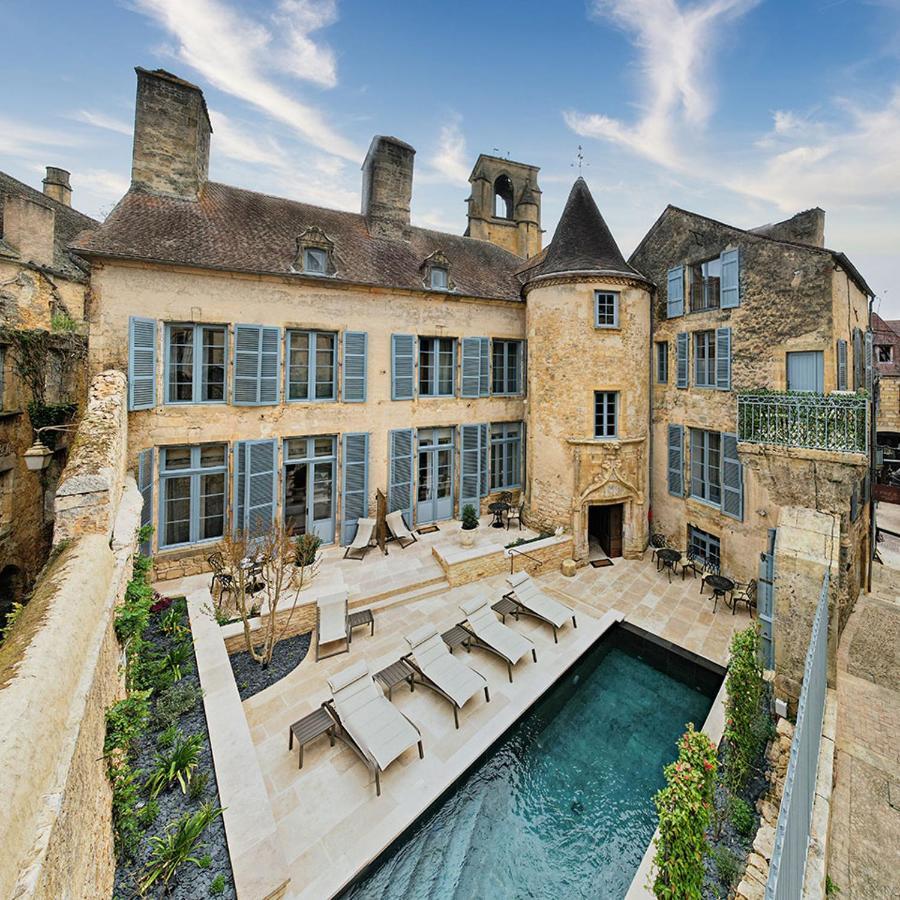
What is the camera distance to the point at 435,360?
12867mm

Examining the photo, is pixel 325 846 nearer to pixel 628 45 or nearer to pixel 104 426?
pixel 104 426

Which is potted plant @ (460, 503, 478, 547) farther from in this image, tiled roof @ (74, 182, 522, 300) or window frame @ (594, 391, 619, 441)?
tiled roof @ (74, 182, 522, 300)

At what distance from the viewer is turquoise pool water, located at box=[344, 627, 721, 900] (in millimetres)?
4535

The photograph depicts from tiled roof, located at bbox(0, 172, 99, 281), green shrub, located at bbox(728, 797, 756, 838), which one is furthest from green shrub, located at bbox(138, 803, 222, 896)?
tiled roof, located at bbox(0, 172, 99, 281)

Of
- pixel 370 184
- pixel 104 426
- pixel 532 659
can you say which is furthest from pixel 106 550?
pixel 370 184

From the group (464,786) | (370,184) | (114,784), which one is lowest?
(464,786)

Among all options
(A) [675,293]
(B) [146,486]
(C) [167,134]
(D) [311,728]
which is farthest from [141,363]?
(A) [675,293]

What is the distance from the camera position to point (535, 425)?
13.0 m

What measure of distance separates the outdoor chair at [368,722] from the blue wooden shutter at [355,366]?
23.6 feet

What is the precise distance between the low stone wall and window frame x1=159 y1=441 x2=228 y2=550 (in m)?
5.58

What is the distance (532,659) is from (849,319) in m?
10.8

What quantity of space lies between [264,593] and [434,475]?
5.96 metres

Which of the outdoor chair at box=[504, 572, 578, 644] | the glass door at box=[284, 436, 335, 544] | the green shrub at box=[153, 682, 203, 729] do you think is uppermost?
the glass door at box=[284, 436, 335, 544]

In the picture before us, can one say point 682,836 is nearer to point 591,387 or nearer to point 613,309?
point 591,387
